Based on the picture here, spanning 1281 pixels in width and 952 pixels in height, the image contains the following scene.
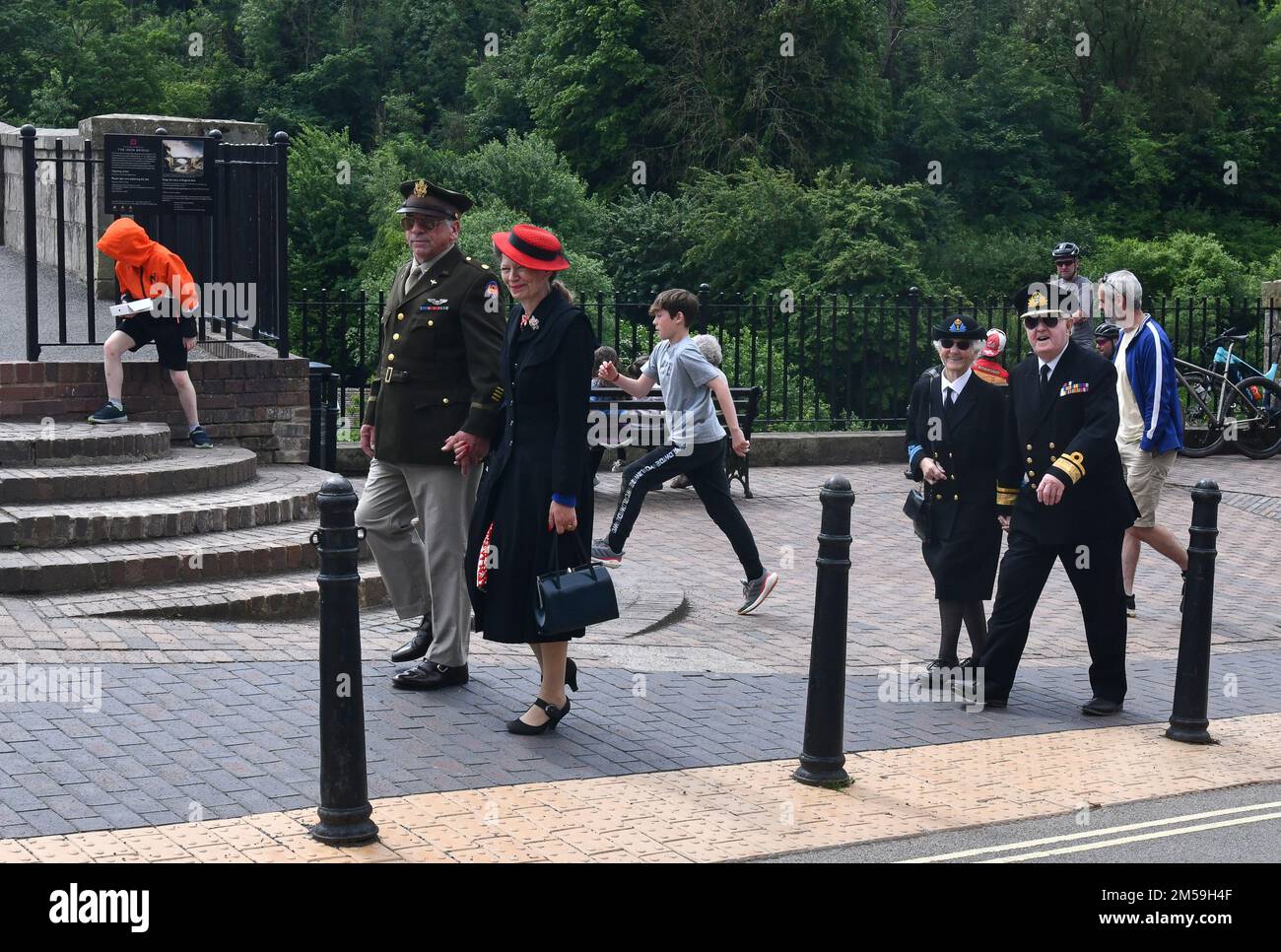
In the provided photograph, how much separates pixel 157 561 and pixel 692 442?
3061 millimetres

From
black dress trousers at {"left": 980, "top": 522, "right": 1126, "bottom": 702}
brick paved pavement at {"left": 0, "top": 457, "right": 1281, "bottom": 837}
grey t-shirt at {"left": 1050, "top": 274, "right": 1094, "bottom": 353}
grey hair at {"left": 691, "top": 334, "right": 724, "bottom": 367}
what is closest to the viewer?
brick paved pavement at {"left": 0, "top": 457, "right": 1281, "bottom": 837}

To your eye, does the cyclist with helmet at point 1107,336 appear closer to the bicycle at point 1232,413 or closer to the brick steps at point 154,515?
the brick steps at point 154,515

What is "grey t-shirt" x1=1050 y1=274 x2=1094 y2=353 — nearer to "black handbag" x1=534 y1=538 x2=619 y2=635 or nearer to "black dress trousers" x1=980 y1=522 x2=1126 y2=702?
A: "black dress trousers" x1=980 y1=522 x2=1126 y2=702

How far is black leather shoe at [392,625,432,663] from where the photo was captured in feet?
23.5

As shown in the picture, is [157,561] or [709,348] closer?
[157,561]

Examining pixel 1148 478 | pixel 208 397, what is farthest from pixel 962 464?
pixel 208 397

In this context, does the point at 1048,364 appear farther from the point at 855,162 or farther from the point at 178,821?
the point at 855,162

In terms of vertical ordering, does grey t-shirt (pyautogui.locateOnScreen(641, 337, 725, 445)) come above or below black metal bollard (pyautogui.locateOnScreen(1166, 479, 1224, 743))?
above

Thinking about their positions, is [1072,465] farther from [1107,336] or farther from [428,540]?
[1107,336]

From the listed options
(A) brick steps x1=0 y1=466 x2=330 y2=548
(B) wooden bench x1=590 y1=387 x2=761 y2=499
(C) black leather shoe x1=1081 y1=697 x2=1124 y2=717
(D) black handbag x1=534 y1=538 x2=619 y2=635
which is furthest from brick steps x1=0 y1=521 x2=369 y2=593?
(B) wooden bench x1=590 y1=387 x2=761 y2=499

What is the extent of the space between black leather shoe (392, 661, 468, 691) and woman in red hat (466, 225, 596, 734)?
577 mm

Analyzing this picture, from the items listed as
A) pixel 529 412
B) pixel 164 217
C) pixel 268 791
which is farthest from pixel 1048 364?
pixel 164 217

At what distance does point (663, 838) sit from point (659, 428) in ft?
27.0

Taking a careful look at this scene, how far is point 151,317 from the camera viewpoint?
1005cm
